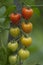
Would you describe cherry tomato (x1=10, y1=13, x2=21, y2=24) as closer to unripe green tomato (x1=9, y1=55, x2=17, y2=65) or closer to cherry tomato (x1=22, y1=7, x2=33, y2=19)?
cherry tomato (x1=22, y1=7, x2=33, y2=19)

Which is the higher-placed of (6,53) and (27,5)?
(27,5)

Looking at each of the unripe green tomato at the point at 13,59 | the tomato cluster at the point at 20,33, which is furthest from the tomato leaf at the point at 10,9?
the unripe green tomato at the point at 13,59

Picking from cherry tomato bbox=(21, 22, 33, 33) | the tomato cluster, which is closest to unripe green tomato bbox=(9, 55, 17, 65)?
the tomato cluster

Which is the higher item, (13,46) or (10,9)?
(10,9)

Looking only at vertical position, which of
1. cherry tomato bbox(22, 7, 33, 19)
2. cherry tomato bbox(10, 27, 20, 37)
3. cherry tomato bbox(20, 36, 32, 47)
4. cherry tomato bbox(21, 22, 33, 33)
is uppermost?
cherry tomato bbox(22, 7, 33, 19)

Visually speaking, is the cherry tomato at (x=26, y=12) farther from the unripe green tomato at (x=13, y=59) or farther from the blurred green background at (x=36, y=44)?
the unripe green tomato at (x=13, y=59)

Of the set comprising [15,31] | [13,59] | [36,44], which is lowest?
[36,44]

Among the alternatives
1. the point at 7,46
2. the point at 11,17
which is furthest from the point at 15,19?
the point at 7,46

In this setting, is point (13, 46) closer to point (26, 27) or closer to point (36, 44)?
point (26, 27)

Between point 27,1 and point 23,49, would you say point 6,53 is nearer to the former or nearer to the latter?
point 23,49

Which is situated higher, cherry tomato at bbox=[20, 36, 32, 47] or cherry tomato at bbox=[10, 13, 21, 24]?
cherry tomato at bbox=[10, 13, 21, 24]


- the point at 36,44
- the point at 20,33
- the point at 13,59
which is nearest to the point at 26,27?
the point at 20,33
